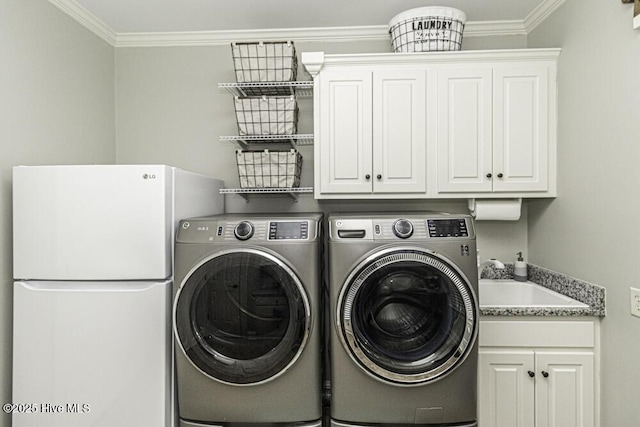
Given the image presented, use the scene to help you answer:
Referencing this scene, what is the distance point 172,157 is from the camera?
255cm

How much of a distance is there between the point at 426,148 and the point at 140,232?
5.18 feet

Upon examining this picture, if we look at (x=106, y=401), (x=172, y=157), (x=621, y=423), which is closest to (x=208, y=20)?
(x=172, y=157)

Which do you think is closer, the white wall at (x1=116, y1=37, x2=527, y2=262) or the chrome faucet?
the chrome faucet

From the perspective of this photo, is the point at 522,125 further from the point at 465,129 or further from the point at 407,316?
the point at 407,316

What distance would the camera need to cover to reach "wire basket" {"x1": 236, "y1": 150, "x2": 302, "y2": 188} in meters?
2.12

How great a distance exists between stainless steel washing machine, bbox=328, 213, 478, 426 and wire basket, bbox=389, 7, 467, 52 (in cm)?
107

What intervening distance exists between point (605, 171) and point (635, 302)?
0.60 metres

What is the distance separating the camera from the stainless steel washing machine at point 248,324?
1.64 m

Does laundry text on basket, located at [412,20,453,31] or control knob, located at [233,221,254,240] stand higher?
laundry text on basket, located at [412,20,453,31]

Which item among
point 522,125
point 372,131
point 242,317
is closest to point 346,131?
point 372,131

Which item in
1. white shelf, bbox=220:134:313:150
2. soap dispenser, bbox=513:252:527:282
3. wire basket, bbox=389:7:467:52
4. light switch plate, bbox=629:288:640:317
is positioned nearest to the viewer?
light switch plate, bbox=629:288:640:317

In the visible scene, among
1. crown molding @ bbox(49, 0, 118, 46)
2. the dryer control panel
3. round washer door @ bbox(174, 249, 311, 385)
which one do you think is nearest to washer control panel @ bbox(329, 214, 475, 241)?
the dryer control panel

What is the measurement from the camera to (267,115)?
2.13m

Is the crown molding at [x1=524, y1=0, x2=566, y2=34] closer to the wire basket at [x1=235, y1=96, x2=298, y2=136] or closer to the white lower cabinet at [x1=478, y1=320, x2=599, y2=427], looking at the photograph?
the wire basket at [x1=235, y1=96, x2=298, y2=136]
